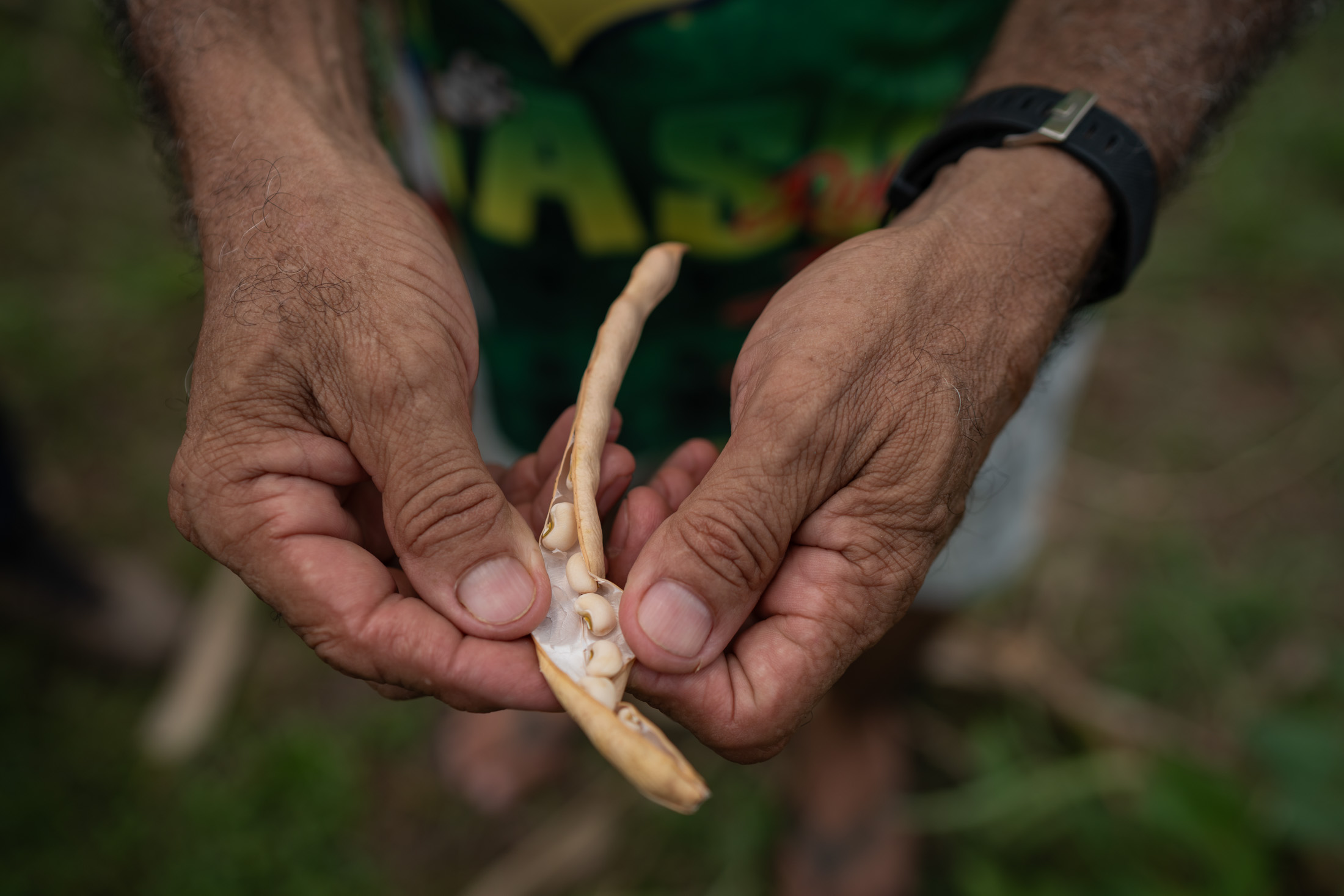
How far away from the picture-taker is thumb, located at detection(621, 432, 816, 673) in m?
1.11

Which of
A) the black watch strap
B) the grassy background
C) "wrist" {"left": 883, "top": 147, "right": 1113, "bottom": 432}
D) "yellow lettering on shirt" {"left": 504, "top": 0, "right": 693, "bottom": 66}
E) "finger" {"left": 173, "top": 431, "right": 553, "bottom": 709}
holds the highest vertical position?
the black watch strap

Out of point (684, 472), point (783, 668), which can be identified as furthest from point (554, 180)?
point (783, 668)

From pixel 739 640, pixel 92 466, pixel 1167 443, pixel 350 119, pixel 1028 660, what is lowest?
pixel 92 466

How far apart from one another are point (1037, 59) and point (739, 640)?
114 centimetres

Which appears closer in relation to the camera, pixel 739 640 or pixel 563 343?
pixel 739 640

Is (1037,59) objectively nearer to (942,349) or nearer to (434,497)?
(942,349)

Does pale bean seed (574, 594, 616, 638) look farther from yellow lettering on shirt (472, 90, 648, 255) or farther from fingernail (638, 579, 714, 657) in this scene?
yellow lettering on shirt (472, 90, 648, 255)

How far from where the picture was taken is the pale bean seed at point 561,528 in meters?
1.30

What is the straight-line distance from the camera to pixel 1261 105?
4.39 meters

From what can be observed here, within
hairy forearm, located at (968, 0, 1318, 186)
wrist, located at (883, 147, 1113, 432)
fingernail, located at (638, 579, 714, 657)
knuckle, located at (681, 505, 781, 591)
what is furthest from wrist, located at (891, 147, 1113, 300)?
fingernail, located at (638, 579, 714, 657)

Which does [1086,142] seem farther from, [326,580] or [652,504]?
[326,580]

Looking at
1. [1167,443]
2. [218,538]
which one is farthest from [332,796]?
[1167,443]

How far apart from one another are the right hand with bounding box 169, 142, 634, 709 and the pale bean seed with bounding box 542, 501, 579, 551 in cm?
7

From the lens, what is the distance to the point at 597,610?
124cm
